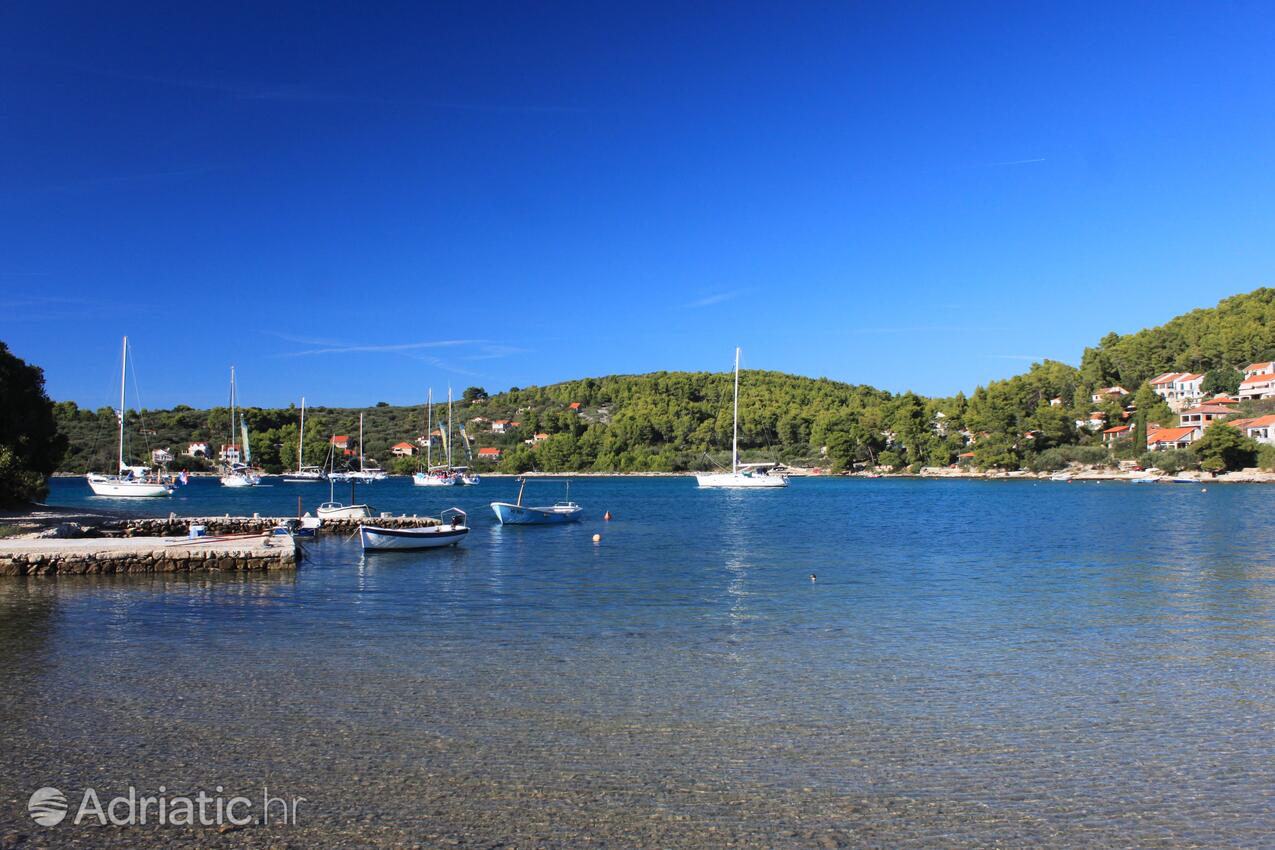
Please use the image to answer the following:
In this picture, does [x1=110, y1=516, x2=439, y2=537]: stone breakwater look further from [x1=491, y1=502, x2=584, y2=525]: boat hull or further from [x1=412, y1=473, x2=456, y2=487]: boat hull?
[x1=412, y1=473, x2=456, y2=487]: boat hull

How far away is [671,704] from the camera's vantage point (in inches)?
416

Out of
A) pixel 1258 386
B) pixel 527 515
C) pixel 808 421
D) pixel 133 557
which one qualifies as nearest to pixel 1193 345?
pixel 1258 386

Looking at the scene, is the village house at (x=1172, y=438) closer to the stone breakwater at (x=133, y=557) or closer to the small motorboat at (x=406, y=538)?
the small motorboat at (x=406, y=538)

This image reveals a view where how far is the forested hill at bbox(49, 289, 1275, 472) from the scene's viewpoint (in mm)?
126312

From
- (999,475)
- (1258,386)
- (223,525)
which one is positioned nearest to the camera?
(223,525)

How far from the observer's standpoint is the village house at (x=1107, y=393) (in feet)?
436

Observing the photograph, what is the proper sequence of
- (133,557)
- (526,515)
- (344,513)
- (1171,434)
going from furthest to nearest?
(1171,434), (526,515), (344,513), (133,557)

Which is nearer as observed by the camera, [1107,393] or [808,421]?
[1107,393]

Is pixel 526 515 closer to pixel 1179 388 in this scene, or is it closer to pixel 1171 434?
pixel 1171 434

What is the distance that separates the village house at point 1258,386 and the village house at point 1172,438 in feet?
50.4

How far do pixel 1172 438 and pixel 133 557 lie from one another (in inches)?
4608

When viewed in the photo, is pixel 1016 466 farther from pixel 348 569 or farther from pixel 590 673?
pixel 590 673

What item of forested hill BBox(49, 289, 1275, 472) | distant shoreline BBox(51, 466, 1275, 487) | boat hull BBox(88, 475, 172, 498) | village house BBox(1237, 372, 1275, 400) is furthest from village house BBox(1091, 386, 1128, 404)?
boat hull BBox(88, 475, 172, 498)

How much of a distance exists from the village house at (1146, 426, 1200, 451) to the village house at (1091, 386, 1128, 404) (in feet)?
75.2
